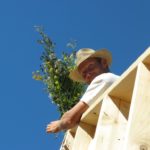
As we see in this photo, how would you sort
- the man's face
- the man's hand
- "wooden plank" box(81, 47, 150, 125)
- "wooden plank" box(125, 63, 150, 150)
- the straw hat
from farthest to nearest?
the straw hat → the man's face → the man's hand → "wooden plank" box(81, 47, 150, 125) → "wooden plank" box(125, 63, 150, 150)

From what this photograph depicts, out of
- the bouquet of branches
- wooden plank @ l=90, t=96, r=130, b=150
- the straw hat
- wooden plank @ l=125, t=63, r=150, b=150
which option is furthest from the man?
the bouquet of branches

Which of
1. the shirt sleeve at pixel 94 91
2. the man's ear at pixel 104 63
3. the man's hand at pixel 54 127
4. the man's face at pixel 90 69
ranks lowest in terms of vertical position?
the man's hand at pixel 54 127

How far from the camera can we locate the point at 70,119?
342 centimetres

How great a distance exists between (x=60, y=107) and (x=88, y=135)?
504 centimetres

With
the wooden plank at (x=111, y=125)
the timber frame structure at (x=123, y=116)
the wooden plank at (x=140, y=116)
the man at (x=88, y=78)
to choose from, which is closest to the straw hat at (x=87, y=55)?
the man at (x=88, y=78)

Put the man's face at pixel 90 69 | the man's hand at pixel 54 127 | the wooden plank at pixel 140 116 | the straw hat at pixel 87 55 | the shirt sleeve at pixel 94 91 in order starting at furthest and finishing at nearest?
the straw hat at pixel 87 55 < the man's face at pixel 90 69 < the man's hand at pixel 54 127 < the shirt sleeve at pixel 94 91 < the wooden plank at pixel 140 116

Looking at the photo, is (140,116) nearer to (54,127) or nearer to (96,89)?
(96,89)

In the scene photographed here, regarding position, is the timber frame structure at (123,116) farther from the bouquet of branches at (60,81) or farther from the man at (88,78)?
the bouquet of branches at (60,81)

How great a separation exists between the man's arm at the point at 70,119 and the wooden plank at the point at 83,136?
6 cm

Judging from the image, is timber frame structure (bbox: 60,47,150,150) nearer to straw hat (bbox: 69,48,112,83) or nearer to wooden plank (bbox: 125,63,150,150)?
wooden plank (bbox: 125,63,150,150)

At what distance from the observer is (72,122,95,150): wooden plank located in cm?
333

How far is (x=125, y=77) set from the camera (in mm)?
2842

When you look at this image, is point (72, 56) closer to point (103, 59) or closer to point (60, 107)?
point (60, 107)

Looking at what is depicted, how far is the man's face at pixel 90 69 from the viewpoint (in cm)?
397
